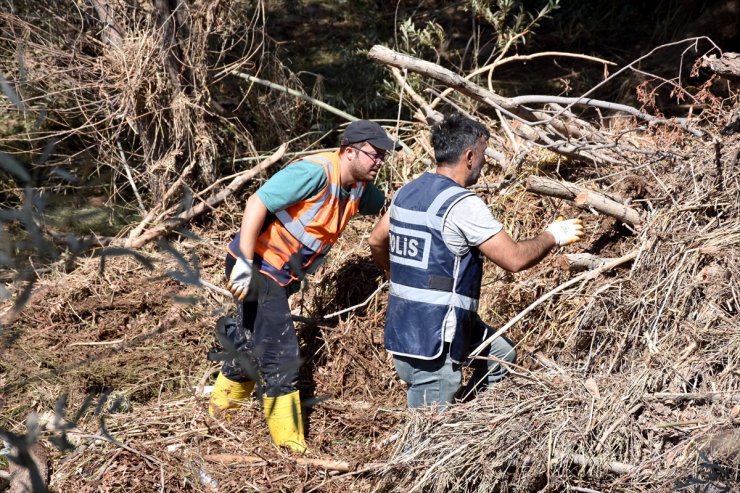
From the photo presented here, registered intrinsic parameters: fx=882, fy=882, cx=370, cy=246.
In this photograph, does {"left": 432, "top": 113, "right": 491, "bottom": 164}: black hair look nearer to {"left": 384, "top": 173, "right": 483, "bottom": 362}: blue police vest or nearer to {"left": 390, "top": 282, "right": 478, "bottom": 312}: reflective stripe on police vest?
{"left": 384, "top": 173, "right": 483, "bottom": 362}: blue police vest

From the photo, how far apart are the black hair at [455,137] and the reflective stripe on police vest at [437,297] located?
2.01 ft

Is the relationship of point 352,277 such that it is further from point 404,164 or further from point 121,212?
point 121,212

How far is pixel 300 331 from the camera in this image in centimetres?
539

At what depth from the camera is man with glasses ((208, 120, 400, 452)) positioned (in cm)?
443

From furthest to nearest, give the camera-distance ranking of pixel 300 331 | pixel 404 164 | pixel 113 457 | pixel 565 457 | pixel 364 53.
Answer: pixel 364 53 → pixel 404 164 → pixel 300 331 → pixel 113 457 → pixel 565 457

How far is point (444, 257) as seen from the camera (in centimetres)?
396

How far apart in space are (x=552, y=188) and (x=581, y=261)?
1.35ft

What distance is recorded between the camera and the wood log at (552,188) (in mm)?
4634

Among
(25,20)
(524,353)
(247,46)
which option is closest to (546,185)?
(524,353)

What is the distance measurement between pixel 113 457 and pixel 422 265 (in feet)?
6.22

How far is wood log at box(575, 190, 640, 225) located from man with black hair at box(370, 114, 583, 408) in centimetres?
42

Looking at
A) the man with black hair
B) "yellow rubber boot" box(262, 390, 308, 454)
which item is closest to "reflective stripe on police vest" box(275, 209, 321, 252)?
the man with black hair

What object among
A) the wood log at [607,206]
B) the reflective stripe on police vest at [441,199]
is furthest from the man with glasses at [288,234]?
the wood log at [607,206]

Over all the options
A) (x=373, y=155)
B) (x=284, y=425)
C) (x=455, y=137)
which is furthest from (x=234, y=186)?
(x=455, y=137)
